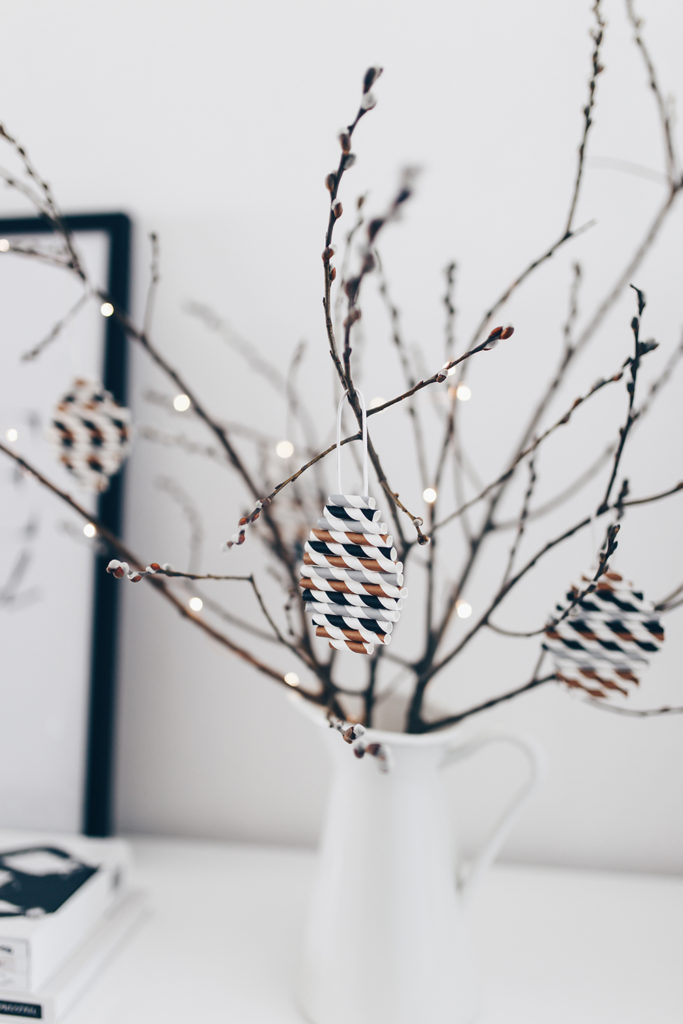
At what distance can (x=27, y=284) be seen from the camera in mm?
833

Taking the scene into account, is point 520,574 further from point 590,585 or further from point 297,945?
point 297,945

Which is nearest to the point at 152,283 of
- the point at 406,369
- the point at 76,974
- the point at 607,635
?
the point at 406,369

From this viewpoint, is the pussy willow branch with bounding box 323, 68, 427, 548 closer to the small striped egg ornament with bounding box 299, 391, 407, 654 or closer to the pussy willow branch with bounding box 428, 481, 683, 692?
the small striped egg ornament with bounding box 299, 391, 407, 654

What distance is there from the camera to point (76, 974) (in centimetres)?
60

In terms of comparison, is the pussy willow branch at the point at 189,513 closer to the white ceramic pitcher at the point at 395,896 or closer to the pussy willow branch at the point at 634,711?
the white ceramic pitcher at the point at 395,896

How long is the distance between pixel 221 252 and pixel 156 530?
34cm

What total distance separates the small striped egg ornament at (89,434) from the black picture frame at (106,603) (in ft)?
0.39

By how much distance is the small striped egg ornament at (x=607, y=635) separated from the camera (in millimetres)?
491

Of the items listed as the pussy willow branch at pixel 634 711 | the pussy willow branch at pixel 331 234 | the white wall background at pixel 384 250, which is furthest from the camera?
the white wall background at pixel 384 250

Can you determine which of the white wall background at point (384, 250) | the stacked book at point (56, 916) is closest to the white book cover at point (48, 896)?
the stacked book at point (56, 916)

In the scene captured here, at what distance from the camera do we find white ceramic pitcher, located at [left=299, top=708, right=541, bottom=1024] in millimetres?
533

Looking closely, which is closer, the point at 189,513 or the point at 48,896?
the point at 48,896

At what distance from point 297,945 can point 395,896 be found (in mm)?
198

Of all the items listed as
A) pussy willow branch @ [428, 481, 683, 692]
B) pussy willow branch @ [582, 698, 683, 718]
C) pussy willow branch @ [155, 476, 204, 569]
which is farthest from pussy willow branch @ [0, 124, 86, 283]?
pussy willow branch @ [582, 698, 683, 718]
